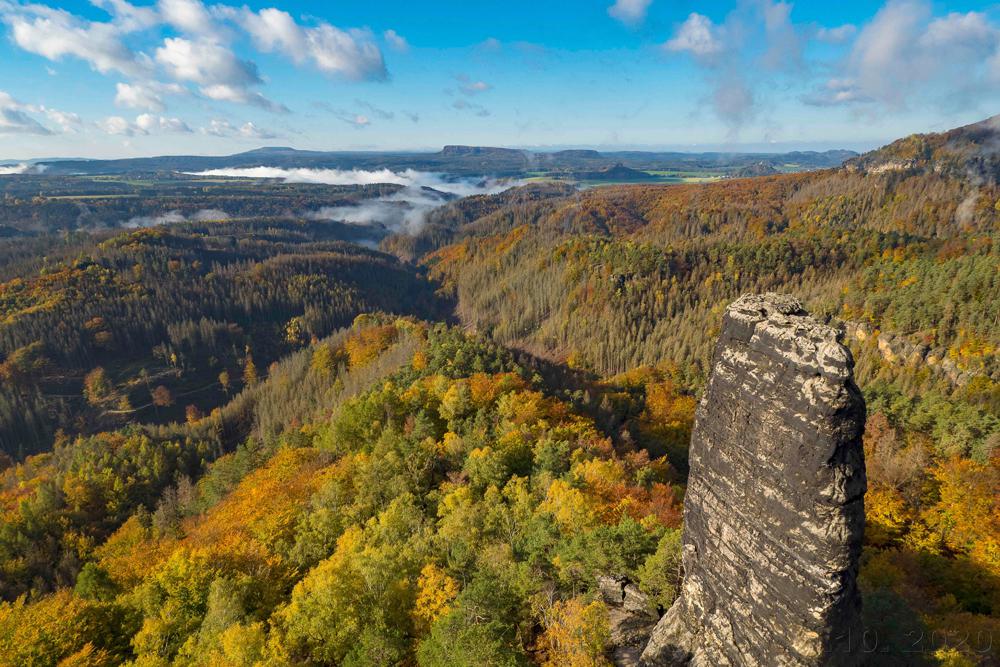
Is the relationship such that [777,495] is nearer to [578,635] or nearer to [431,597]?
[578,635]

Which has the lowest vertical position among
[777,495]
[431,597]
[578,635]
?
[431,597]

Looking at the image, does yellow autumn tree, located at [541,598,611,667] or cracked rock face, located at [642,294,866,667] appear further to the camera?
yellow autumn tree, located at [541,598,611,667]

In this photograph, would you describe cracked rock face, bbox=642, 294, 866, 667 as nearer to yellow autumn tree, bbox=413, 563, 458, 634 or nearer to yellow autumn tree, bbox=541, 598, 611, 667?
yellow autumn tree, bbox=541, 598, 611, 667

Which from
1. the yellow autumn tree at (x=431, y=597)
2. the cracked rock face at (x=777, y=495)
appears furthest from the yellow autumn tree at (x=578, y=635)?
the yellow autumn tree at (x=431, y=597)

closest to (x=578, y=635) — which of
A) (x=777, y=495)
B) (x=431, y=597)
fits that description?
(x=431, y=597)

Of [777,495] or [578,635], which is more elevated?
[777,495]

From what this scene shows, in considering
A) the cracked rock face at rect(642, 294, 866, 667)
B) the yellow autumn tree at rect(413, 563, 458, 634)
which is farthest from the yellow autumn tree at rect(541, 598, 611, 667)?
the yellow autumn tree at rect(413, 563, 458, 634)

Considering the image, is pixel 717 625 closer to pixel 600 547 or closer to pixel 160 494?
pixel 600 547

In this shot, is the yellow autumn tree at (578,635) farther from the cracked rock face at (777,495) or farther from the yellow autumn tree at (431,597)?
the yellow autumn tree at (431,597)
